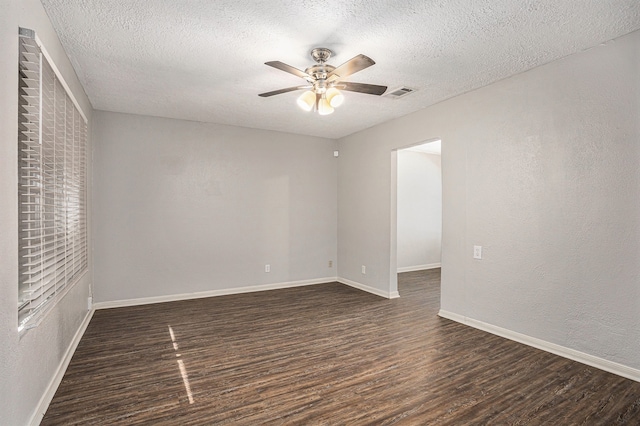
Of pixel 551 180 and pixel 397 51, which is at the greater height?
pixel 397 51

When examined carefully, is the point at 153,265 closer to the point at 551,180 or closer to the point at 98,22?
the point at 98,22

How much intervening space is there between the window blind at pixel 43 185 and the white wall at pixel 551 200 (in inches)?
150

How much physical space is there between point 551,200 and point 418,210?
15.0ft

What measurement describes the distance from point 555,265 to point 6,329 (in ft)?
12.7

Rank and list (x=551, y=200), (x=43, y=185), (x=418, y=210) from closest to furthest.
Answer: (x=43, y=185), (x=551, y=200), (x=418, y=210)

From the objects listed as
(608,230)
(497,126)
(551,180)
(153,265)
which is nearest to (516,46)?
(497,126)

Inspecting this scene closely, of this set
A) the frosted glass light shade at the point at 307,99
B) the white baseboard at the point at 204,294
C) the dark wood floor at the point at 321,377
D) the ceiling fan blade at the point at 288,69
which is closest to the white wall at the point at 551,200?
the dark wood floor at the point at 321,377

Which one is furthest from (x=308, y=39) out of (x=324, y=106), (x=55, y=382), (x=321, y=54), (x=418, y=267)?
(x=418, y=267)

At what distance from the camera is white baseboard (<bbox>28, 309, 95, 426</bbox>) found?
205 centimetres

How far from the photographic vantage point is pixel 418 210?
768 centimetres

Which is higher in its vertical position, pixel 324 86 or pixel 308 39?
pixel 308 39

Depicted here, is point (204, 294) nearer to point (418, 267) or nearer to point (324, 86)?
point (324, 86)

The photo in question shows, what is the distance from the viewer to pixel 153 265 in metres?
4.84

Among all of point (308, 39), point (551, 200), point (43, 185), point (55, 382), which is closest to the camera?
point (43, 185)
